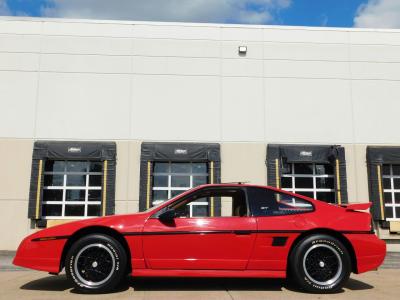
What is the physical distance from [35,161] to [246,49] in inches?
261

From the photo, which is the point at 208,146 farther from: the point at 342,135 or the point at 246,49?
the point at 342,135

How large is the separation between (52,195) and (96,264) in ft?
22.9

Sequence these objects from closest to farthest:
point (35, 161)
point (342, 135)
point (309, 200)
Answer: point (309, 200) → point (35, 161) → point (342, 135)

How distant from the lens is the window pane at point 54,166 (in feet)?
38.0

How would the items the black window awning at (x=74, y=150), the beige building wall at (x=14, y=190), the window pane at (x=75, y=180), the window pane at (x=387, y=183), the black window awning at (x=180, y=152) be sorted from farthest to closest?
the window pane at (x=387, y=183)
the window pane at (x=75, y=180)
the black window awning at (x=180, y=152)
the black window awning at (x=74, y=150)
the beige building wall at (x=14, y=190)

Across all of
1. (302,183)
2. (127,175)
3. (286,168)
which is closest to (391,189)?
(302,183)

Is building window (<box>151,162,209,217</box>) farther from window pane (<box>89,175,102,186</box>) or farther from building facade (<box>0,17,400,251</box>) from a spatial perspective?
window pane (<box>89,175,102,186</box>)

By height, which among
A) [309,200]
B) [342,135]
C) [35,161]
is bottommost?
[309,200]

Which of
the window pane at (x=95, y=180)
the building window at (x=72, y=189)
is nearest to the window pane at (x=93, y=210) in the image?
the building window at (x=72, y=189)

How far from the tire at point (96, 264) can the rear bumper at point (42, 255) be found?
13 centimetres

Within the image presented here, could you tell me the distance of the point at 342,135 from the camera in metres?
12.0

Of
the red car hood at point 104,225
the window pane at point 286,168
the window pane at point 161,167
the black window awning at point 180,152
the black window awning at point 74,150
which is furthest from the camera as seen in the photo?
the window pane at point 161,167

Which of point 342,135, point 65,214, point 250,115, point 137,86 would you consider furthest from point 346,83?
point 65,214

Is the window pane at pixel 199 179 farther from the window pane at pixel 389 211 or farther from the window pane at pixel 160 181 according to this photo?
the window pane at pixel 389 211
